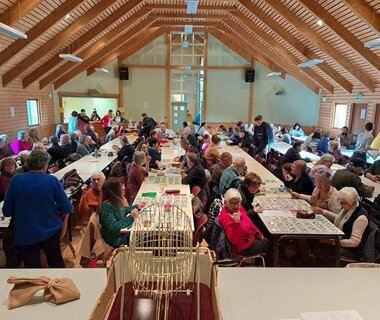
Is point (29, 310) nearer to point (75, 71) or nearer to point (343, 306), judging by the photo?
point (343, 306)

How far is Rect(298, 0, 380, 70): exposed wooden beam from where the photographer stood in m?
7.47

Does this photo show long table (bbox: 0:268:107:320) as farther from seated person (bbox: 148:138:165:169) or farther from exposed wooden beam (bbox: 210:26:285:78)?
exposed wooden beam (bbox: 210:26:285:78)

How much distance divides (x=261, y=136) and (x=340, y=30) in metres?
3.10

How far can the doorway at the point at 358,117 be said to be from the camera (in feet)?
35.1

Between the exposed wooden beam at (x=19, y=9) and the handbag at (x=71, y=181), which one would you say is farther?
the exposed wooden beam at (x=19, y=9)

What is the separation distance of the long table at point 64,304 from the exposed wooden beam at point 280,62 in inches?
456

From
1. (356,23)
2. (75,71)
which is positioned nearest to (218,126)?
(75,71)

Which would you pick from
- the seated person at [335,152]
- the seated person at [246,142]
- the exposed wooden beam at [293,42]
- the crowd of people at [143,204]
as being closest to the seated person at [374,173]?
the crowd of people at [143,204]

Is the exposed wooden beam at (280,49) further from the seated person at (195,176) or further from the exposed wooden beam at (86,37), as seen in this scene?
the seated person at (195,176)

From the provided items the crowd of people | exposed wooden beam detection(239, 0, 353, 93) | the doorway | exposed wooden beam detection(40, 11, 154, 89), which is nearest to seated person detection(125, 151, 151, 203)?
the crowd of people

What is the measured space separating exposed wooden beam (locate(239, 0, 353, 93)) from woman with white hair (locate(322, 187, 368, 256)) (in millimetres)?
7578

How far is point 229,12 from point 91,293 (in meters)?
10.9

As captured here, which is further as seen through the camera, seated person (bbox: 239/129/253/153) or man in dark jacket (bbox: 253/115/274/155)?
seated person (bbox: 239/129/253/153)

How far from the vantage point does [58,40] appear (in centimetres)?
868
